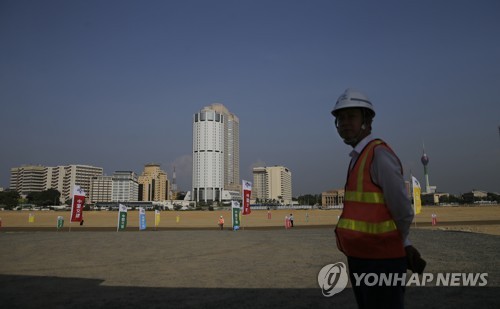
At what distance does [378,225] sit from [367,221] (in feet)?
0.24

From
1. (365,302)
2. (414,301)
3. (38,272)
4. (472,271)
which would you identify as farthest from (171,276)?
(472,271)

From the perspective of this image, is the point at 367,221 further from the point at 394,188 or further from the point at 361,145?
the point at 361,145

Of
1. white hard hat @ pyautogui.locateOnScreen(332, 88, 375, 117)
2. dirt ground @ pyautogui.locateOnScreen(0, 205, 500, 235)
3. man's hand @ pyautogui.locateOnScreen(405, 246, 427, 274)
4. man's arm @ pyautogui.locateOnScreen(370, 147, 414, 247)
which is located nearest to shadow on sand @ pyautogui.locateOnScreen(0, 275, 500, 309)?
man's hand @ pyautogui.locateOnScreen(405, 246, 427, 274)

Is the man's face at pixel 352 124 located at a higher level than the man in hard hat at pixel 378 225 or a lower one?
higher

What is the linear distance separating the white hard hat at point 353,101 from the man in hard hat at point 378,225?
0.91 feet

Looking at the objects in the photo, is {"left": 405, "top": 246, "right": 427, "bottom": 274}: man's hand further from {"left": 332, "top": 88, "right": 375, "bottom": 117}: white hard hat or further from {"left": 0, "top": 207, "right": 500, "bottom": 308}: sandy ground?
{"left": 0, "top": 207, "right": 500, "bottom": 308}: sandy ground

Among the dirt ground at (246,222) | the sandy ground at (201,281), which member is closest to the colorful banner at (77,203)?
the dirt ground at (246,222)

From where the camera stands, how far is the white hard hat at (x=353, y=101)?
255cm

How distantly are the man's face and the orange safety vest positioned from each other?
173mm

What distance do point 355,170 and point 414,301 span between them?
4.49 meters

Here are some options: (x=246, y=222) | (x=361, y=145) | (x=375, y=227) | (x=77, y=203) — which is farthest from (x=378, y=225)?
(x=246, y=222)

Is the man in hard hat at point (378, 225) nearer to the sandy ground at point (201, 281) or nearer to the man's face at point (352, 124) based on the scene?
the man's face at point (352, 124)

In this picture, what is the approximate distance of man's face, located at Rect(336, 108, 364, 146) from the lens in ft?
8.57

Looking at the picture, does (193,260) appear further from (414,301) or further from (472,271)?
(472,271)
